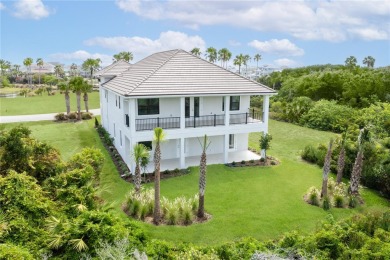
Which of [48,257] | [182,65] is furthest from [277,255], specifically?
[182,65]

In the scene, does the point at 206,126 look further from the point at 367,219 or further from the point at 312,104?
the point at 312,104

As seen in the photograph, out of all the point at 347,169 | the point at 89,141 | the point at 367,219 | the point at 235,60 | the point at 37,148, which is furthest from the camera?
the point at 235,60

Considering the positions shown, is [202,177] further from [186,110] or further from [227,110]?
[186,110]

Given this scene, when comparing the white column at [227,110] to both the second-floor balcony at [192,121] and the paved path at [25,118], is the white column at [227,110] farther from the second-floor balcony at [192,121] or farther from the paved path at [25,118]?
the paved path at [25,118]

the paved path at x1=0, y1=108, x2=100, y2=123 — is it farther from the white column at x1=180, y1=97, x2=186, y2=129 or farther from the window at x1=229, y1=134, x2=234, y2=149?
the window at x1=229, y1=134, x2=234, y2=149

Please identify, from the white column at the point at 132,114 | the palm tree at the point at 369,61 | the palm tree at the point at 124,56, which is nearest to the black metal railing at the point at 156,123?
the white column at the point at 132,114

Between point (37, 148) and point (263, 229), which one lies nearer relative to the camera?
point (263, 229)
